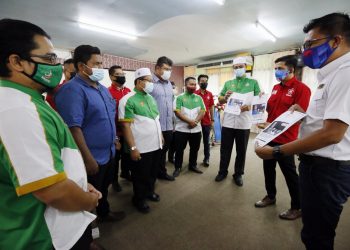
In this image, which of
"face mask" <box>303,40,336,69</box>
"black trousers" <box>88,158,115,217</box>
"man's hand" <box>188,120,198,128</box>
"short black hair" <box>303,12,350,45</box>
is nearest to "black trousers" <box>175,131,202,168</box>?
"man's hand" <box>188,120,198,128</box>

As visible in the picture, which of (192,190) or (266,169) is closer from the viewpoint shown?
(266,169)

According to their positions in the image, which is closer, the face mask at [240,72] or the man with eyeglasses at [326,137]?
the man with eyeglasses at [326,137]

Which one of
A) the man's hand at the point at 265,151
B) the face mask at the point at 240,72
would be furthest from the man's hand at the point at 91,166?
the face mask at the point at 240,72

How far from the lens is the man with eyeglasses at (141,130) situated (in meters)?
1.84

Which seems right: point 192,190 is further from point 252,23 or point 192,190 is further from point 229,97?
point 252,23

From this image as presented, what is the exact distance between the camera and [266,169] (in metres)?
2.04

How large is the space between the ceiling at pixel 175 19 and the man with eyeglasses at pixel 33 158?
263 centimetres

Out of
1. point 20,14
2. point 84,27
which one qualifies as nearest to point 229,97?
point 84,27

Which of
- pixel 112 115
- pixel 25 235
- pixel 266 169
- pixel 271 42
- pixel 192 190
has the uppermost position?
pixel 271 42

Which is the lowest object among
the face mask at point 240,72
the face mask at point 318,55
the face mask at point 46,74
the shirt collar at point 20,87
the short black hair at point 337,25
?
the shirt collar at point 20,87

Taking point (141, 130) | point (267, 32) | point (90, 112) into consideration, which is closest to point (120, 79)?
point (141, 130)

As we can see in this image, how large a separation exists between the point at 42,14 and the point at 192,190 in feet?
12.6

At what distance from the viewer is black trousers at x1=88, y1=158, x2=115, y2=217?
1.48m

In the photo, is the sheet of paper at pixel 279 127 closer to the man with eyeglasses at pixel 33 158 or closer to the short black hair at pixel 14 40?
the man with eyeglasses at pixel 33 158
